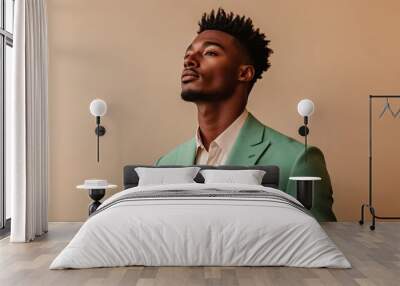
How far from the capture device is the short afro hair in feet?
22.5

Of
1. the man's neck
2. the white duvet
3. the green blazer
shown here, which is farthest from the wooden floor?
the man's neck

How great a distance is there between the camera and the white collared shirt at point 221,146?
265 inches

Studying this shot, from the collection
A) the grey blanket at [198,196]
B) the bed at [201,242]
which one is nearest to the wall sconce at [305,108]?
the grey blanket at [198,196]

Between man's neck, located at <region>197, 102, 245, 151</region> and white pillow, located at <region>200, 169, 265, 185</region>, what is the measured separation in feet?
2.02

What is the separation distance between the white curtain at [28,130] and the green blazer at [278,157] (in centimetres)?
152

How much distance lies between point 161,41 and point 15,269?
11.9ft

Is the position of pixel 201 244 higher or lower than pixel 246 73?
lower

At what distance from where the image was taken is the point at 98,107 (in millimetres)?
6703

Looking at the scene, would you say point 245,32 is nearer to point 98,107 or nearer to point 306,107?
point 306,107

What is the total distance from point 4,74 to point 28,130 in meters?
0.98

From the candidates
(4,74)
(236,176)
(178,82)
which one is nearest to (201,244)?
(236,176)

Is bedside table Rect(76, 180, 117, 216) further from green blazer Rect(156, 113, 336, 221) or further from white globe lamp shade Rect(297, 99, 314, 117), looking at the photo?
white globe lamp shade Rect(297, 99, 314, 117)

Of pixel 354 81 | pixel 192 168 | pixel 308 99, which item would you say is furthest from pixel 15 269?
pixel 354 81

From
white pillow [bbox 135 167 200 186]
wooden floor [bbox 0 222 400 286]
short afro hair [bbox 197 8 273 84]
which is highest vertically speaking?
short afro hair [bbox 197 8 273 84]
